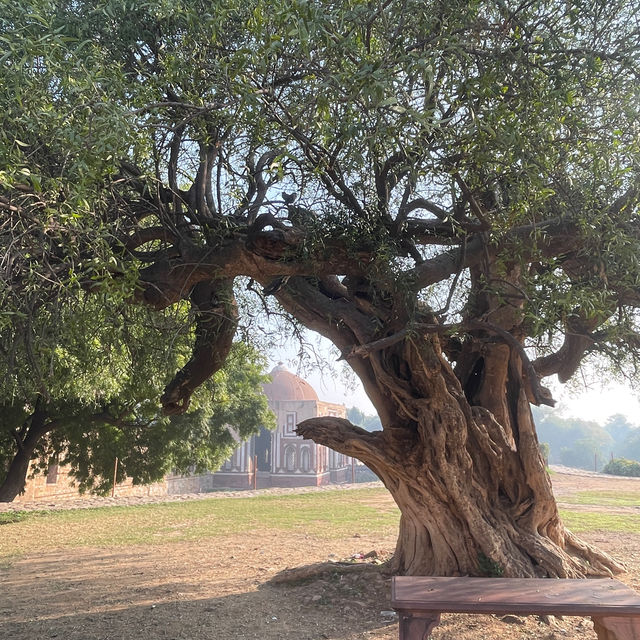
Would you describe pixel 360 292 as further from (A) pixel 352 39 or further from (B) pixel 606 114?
(A) pixel 352 39

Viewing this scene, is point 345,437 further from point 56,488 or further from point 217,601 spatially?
point 56,488

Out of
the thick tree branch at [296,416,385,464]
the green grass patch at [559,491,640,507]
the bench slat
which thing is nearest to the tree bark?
the thick tree branch at [296,416,385,464]

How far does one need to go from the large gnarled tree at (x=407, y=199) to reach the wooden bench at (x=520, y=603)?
1466mm

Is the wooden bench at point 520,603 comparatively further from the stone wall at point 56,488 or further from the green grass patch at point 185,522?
the stone wall at point 56,488

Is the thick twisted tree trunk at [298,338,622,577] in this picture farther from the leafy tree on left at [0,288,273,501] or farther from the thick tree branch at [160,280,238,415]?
the leafy tree on left at [0,288,273,501]

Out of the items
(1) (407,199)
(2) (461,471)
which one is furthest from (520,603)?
(1) (407,199)

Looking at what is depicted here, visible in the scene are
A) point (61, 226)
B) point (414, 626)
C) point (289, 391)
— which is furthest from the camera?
point (289, 391)

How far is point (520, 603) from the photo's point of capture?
11.5 ft

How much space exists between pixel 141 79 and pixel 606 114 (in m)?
3.76

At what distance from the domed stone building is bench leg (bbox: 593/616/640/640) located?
40055mm

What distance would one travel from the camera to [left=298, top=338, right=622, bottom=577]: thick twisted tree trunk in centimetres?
548

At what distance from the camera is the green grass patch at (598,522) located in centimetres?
1162

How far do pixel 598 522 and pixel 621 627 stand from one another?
34.9ft

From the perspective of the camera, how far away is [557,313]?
4.03m
